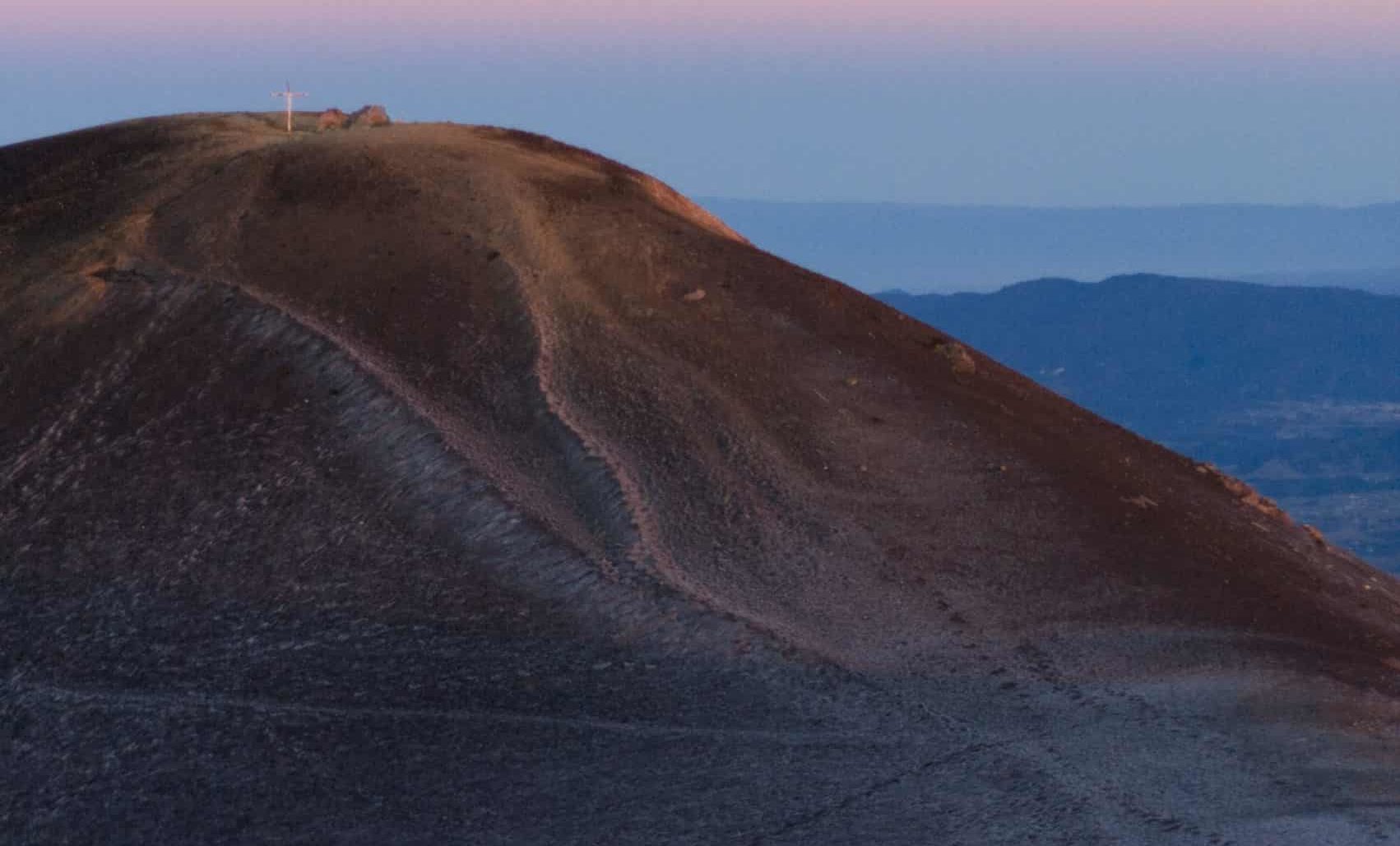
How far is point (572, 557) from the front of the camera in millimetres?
16859

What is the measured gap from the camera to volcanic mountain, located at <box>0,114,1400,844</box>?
14.2 metres

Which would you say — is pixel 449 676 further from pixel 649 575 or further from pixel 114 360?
pixel 114 360

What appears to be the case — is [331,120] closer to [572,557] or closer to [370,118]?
[370,118]

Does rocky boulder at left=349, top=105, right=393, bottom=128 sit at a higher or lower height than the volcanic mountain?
higher

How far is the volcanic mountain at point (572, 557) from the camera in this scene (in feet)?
46.6

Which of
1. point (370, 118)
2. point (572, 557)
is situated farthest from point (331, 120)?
point (572, 557)

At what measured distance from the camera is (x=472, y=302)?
2078 centimetres

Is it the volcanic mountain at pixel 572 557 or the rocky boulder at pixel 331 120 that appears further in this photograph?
the rocky boulder at pixel 331 120

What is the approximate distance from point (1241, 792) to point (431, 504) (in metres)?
7.70

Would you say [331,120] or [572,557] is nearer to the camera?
[572,557]

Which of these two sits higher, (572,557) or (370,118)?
(370,118)

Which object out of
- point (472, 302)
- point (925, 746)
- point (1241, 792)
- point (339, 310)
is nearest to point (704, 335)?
point (472, 302)

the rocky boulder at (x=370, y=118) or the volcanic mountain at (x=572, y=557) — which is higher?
the rocky boulder at (x=370, y=118)

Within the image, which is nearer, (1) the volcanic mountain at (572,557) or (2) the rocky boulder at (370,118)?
(1) the volcanic mountain at (572,557)
